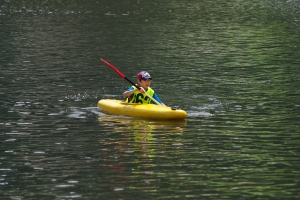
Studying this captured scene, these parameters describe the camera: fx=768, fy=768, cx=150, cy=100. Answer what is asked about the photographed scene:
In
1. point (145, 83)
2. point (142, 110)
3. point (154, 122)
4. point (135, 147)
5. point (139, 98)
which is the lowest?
point (135, 147)

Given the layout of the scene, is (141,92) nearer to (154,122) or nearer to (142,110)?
(142,110)

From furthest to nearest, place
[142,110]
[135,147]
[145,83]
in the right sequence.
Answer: [145,83]
[142,110]
[135,147]

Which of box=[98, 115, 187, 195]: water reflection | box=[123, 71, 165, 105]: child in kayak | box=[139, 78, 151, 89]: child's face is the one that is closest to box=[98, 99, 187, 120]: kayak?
box=[98, 115, 187, 195]: water reflection

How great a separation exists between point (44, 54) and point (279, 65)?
10.7m

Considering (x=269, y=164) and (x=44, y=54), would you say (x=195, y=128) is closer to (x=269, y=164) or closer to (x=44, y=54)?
(x=269, y=164)

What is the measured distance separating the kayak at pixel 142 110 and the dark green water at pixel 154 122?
0.90ft

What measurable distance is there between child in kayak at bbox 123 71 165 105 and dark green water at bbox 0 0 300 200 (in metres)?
0.97

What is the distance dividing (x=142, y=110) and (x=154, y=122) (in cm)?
72

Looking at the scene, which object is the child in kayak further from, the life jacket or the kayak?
the kayak

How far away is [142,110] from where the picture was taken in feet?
66.1

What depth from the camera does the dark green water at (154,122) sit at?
535 inches

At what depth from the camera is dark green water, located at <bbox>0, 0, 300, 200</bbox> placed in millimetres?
13594

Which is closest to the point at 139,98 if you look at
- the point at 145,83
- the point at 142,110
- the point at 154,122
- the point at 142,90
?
the point at 145,83

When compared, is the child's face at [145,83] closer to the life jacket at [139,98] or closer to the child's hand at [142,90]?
the child's hand at [142,90]
